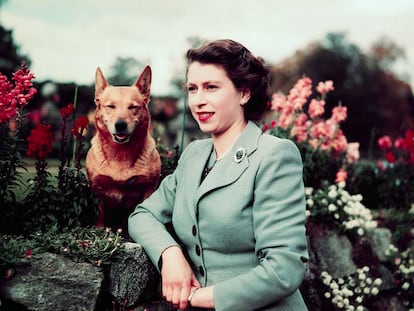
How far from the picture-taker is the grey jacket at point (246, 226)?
2.27 meters

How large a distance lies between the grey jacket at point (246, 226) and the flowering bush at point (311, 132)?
3.20m

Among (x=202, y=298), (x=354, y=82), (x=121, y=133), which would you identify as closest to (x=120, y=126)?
(x=121, y=133)

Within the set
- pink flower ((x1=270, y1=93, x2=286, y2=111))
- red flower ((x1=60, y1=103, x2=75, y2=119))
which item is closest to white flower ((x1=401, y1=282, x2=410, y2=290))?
pink flower ((x1=270, y1=93, x2=286, y2=111))

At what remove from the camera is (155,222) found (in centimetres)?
277

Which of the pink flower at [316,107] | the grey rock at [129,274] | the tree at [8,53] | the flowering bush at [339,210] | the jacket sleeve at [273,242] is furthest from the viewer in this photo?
the tree at [8,53]

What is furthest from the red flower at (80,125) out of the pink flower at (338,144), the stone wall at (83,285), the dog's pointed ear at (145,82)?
the pink flower at (338,144)

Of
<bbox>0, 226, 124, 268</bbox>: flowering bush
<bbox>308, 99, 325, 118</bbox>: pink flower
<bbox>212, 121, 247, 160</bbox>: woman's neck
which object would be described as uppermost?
<bbox>212, 121, 247, 160</bbox>: woman's neck

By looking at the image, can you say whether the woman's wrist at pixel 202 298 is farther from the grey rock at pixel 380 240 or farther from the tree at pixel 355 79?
the tree at pixel 355 79

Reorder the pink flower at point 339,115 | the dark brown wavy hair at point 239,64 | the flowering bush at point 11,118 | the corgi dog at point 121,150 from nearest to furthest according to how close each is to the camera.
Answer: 1. the dark brown wavy hair at point 239,64
2. the flowering bush at point 11,118
3. the corgi dog at point 121,150
4. the pink flower at point 339,115

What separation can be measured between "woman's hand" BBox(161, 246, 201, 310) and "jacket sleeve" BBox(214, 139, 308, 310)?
0.60ft

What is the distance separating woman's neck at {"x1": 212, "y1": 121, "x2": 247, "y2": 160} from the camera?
263cm

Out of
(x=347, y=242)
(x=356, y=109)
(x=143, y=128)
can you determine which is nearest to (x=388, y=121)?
(x=356, y=109)

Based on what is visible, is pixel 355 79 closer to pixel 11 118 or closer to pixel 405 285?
pixel 405 285

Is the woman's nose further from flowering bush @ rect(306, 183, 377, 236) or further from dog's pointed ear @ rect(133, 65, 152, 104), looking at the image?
flowering bush @ rect(306, 183, 377, 236)
